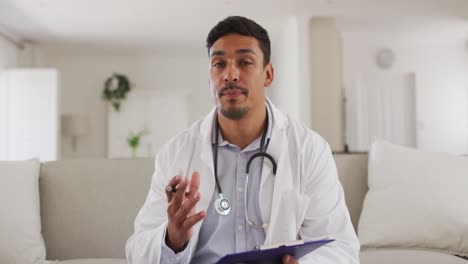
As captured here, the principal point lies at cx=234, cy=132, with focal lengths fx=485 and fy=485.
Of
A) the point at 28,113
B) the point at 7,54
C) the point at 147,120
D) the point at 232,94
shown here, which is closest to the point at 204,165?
the point at 232,94

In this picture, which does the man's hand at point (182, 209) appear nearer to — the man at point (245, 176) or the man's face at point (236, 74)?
the man at point (245, 176)

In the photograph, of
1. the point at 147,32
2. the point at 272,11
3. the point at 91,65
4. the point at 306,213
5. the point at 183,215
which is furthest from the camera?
the point at 91,65

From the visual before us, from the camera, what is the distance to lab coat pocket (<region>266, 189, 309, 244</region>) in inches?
54.6

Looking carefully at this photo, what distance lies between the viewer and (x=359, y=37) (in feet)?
28.0

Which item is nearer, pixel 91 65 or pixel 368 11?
pixel 368 11

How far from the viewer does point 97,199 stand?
214 centimetres

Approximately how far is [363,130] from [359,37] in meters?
1.69

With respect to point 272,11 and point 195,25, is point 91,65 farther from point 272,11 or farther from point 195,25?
point 272,11

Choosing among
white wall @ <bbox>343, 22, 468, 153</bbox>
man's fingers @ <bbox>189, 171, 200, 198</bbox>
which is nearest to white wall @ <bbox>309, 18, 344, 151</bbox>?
white wall @ <bbox>343, 22, 468, 153</bbox>

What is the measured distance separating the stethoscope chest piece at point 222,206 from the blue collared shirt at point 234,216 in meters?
0.03

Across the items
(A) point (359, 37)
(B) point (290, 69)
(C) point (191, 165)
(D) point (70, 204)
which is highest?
(A) point (359, 37)

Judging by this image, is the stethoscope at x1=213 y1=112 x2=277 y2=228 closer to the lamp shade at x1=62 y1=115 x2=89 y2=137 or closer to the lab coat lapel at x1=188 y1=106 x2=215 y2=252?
the lab coat lapel at x1=188 y1=106 x2=215 y2=252

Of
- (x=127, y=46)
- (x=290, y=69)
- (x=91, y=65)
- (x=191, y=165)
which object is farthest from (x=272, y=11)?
(x=191, y=165)

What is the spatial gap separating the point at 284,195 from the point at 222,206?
19 centimetres
